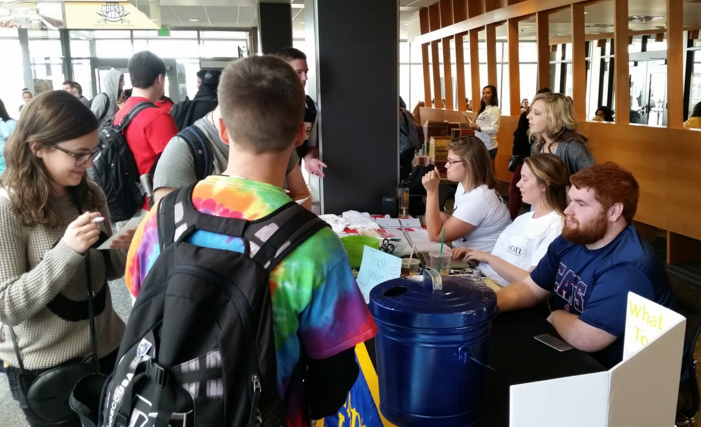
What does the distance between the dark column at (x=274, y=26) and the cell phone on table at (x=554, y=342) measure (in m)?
9.60

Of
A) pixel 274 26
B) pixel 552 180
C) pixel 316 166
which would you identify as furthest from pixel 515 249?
pixel 274 26

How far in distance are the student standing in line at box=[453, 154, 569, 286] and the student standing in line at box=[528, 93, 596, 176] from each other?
1.10 m

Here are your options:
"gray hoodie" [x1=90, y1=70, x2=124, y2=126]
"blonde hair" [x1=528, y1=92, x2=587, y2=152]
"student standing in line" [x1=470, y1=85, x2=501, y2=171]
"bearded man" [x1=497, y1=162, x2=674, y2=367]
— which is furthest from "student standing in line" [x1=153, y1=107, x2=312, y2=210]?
"student standing in line" [x1=470, y1=85, x2=501, y2=171]

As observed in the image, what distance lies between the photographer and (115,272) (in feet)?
5.63

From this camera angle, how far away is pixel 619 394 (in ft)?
2.78

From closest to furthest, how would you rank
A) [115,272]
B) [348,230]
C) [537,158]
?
[115,272] → [537,158] → [348,230]

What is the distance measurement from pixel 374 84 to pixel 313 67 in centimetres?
39

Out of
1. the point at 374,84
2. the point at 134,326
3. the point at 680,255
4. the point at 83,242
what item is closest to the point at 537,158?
the point at 374,84

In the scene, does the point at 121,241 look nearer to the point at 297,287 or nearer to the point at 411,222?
the point at 297,287

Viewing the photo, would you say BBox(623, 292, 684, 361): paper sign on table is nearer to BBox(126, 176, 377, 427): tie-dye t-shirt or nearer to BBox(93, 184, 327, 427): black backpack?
BBox(126, 176, 377, 427): tie-dye t-shirt

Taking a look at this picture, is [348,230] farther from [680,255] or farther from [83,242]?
[680,255]

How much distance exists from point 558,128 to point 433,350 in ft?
9.72

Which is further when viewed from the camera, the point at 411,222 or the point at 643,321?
the point at 411,222

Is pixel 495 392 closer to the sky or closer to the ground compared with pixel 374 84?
closer to the ground
